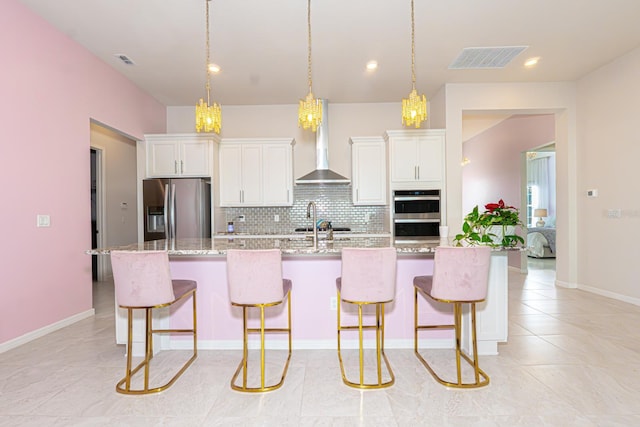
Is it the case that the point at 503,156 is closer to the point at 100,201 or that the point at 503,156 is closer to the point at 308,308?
the point at 308,308

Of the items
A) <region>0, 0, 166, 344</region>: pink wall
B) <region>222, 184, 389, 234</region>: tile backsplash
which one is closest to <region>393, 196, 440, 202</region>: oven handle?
<region>222, 184, 389, 234</region>: tile backsplash

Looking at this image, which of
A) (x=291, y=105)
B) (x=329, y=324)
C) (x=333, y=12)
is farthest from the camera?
(x=291, y=105)

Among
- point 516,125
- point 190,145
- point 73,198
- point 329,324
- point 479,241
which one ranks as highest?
point 516,125

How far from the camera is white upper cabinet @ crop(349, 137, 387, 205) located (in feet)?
17.2

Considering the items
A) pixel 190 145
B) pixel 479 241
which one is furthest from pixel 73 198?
pixel 479 241

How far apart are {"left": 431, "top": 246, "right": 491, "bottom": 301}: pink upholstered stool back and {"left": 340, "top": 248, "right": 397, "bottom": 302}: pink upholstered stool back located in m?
0.32

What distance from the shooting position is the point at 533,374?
238 centimetres

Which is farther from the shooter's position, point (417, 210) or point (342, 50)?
point (417, 210)

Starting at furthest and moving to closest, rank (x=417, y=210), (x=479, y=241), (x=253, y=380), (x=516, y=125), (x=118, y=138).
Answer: (x=516, y=125)
(x=118, y=138)
(x=417, y=210)
(x=479, y=241)
(x=253, y=380)

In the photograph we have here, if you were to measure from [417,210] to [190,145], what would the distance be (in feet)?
11.4

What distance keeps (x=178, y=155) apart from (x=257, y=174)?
3.92 feet

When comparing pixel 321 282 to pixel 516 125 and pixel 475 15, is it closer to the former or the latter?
pixel 475 15

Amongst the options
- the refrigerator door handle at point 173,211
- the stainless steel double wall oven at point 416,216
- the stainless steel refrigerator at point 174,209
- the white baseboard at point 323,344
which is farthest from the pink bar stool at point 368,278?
the refrigerator door handle at point 173,211

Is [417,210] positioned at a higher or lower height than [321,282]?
higher
